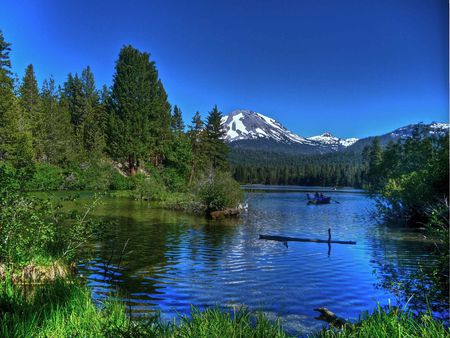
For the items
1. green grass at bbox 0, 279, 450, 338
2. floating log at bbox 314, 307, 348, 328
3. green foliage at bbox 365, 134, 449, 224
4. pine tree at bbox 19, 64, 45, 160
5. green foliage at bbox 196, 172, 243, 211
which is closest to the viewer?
green grass at bbox 0, 279, 450, 338

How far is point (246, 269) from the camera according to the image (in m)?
14.9

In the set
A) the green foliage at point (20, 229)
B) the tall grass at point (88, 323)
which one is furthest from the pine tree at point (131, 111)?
the tall grass at point (88, 323)

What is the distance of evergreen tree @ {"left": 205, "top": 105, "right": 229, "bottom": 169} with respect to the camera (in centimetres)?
7644

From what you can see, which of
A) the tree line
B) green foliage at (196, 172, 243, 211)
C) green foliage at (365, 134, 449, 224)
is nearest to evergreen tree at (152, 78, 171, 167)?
the tree line

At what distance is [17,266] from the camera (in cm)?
914

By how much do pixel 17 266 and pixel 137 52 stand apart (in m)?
61.9

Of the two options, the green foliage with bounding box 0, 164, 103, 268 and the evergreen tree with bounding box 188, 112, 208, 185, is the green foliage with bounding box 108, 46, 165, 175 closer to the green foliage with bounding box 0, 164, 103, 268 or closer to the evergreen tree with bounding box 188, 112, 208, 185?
the evergreen tree with bounding box 188, 112, 208, 185

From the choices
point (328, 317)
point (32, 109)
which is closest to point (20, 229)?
point (328, 317)

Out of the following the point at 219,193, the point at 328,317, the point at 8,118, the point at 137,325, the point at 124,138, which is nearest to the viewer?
the point at 137,325

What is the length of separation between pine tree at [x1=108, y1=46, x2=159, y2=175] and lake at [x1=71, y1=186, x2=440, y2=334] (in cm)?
3875

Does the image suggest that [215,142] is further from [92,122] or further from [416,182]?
[416,182]

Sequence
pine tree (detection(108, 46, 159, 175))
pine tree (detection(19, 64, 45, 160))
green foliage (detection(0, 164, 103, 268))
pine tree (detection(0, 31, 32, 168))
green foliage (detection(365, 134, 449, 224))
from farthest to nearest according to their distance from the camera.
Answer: pine tree (detection(108, 46, 159, 175)), pine tree (detection(19, 64, 45, 160)), pine tree (detection(0, 31, 32, 168)), green foliage (detection(365, 134, 449, 224)), green foliage (detection(0, 164, 103, 268))

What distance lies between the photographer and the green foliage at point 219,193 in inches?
1320

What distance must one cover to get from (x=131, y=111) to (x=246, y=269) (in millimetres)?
53267
